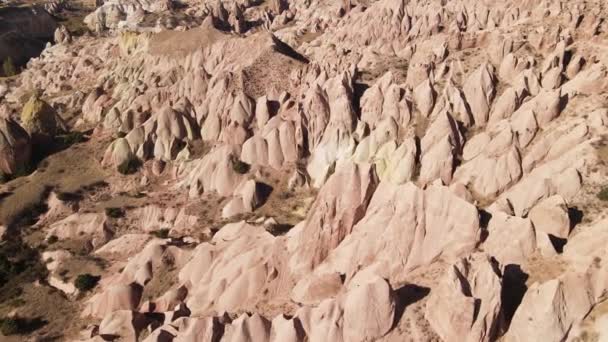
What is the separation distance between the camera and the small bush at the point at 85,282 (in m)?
49.0

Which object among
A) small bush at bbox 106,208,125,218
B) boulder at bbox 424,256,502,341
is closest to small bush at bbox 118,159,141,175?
small bush at bbox 106,208,125,218

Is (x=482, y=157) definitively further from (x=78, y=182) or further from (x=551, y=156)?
(x=78, y=182)

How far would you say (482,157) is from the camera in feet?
159

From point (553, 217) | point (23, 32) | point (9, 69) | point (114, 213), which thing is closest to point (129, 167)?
point (114, 213)

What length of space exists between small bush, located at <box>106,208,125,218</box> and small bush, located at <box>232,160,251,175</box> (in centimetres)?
1372

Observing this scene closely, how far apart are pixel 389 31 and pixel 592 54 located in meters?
53.1

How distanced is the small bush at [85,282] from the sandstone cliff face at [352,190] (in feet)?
3.26

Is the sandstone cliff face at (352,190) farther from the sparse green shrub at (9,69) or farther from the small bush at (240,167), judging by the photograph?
the sparse green shrub at (9,69)

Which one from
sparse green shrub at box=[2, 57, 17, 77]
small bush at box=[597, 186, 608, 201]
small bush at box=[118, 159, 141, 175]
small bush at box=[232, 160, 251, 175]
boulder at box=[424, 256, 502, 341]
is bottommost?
sparse green shrub at box=[2, 57, 17, 77]

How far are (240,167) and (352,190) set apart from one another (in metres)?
21.9

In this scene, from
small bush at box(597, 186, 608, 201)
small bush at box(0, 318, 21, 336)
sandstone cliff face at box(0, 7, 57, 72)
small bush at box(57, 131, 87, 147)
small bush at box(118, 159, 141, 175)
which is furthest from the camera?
sandstone cliff face at box(0, 7, 57, 72)

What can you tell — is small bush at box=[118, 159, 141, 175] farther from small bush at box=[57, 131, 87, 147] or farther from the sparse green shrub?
the sparse green shrub

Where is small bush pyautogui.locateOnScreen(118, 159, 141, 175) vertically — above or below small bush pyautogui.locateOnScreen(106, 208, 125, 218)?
above

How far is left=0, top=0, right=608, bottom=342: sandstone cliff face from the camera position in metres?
33.7
